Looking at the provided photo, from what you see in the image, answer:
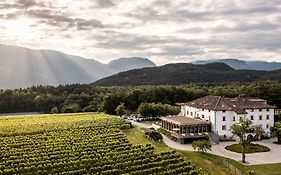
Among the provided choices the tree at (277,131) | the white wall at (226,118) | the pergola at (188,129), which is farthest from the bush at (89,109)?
the tree at (277,131)

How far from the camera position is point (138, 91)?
99250 millimetres

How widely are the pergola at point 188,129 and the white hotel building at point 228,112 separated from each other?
1.68 m

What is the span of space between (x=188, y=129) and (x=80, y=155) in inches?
876

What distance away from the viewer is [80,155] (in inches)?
1785

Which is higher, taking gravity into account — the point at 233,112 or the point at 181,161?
the point at 233,112

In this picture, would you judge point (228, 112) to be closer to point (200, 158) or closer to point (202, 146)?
point (202, 146)

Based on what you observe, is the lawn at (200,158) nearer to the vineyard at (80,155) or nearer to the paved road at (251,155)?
the vineyard at (80,155)

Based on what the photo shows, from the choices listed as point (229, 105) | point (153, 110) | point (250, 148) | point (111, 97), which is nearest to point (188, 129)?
point (229, 105)

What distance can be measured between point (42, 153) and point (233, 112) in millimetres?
33558

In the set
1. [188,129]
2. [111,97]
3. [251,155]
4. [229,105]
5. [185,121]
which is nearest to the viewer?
[251,155]

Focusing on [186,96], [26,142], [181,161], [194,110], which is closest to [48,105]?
[186,96]

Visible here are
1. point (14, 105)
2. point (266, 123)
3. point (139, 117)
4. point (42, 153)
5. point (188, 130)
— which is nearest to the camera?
point (42, 153)

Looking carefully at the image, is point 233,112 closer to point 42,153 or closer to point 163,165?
point 163,165

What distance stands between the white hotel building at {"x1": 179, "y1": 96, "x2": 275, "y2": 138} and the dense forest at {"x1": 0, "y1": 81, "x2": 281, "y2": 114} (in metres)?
28.5
